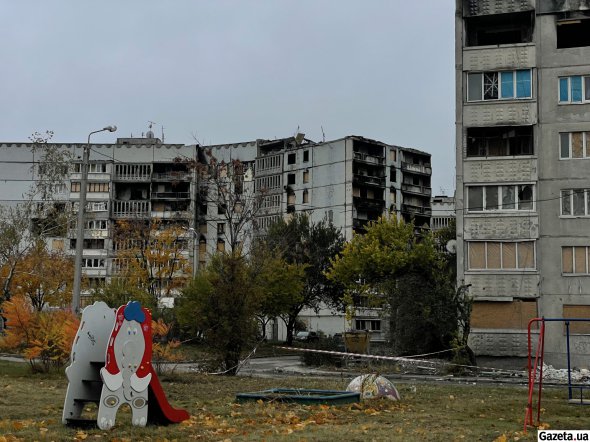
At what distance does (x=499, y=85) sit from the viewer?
4050cm

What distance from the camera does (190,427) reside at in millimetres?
12383

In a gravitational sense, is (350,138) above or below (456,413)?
above

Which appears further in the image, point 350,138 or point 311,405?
point 350,138

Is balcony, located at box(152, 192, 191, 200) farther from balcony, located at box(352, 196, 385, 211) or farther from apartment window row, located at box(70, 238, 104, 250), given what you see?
balcony, located at box(352, 196, 385, 211)

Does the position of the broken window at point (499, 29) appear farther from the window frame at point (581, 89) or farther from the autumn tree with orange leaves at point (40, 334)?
the autumn tree with orange leaves at point (40, 334)

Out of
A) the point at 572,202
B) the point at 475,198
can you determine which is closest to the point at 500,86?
the point at 475,198

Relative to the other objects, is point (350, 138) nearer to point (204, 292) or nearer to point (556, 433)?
point (204, 292)

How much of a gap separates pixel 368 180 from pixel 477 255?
1887 inches

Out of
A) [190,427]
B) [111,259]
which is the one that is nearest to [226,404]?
[190,427]

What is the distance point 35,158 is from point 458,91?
6653 centimetres

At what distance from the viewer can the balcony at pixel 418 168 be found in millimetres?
92875

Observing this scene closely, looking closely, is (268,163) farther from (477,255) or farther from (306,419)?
(306,419)

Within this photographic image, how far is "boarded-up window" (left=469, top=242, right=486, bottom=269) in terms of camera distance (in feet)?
129

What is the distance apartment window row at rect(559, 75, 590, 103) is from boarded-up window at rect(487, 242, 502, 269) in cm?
773
